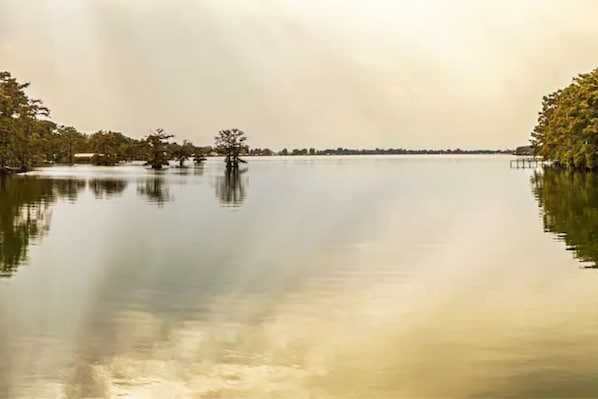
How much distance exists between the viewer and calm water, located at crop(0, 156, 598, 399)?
6.86 metres

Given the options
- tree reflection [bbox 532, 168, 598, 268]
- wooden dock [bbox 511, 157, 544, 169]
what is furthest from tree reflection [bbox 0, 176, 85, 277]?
wooden dock [bbox 511, 157, 544, 169]

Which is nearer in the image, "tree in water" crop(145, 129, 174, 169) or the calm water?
the calm water

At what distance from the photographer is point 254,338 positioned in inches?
328

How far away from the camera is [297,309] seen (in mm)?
9898

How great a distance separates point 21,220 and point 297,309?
45.7 feet

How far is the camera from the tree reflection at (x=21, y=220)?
14320mm

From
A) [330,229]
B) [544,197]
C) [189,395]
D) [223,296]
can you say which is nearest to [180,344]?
[189,395]

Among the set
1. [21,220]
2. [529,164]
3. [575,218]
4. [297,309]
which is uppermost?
[529,164]

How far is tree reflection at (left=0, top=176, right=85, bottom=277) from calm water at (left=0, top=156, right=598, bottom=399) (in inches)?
4.6

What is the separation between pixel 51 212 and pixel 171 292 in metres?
14.2

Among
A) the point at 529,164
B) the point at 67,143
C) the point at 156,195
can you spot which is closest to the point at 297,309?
the point at 156,195

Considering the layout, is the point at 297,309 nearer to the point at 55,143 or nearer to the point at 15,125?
the point at 15,125

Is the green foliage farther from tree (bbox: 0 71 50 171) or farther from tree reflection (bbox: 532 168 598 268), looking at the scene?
tree (bbox: 0 71 50 171)

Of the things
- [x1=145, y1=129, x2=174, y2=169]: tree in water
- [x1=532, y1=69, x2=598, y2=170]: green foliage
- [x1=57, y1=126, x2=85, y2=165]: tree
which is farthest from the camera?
[x1=57, y1=126, x2=85, y2=165]: tree
